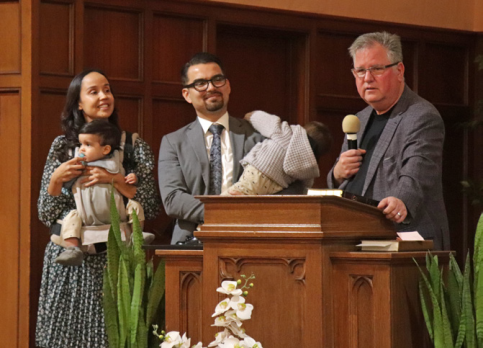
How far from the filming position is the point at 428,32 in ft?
22.3

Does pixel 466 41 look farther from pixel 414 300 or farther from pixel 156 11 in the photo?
pixel 414 300

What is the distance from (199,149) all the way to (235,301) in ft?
5.95

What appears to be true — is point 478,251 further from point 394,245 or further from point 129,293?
point 129,293

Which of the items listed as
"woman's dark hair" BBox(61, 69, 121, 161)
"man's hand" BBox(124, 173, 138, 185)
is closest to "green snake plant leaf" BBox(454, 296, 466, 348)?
"man's hand" BBox(124, 173, 138, 185)

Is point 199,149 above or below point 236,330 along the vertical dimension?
above

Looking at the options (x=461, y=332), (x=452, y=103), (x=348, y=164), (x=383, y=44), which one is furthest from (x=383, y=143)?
(x=452, y=103)

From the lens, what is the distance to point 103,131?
14.3ft

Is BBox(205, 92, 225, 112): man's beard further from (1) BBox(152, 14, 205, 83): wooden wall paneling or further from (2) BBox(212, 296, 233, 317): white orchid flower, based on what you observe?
(2) BBox(212, 296, 233, 317): white orchid flower

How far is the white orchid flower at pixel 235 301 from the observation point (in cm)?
262

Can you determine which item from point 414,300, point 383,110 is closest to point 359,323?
point 414,300

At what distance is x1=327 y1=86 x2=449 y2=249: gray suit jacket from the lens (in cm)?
340

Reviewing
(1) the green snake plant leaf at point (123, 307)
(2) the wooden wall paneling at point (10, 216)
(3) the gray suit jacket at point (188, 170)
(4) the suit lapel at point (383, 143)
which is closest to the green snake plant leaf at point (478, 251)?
(4) the suit lapel at point (383, 143)

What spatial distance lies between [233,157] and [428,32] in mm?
3037

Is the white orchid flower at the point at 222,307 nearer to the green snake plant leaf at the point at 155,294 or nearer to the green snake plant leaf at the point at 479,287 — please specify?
the green snake plant leaf at the point at 155,294
